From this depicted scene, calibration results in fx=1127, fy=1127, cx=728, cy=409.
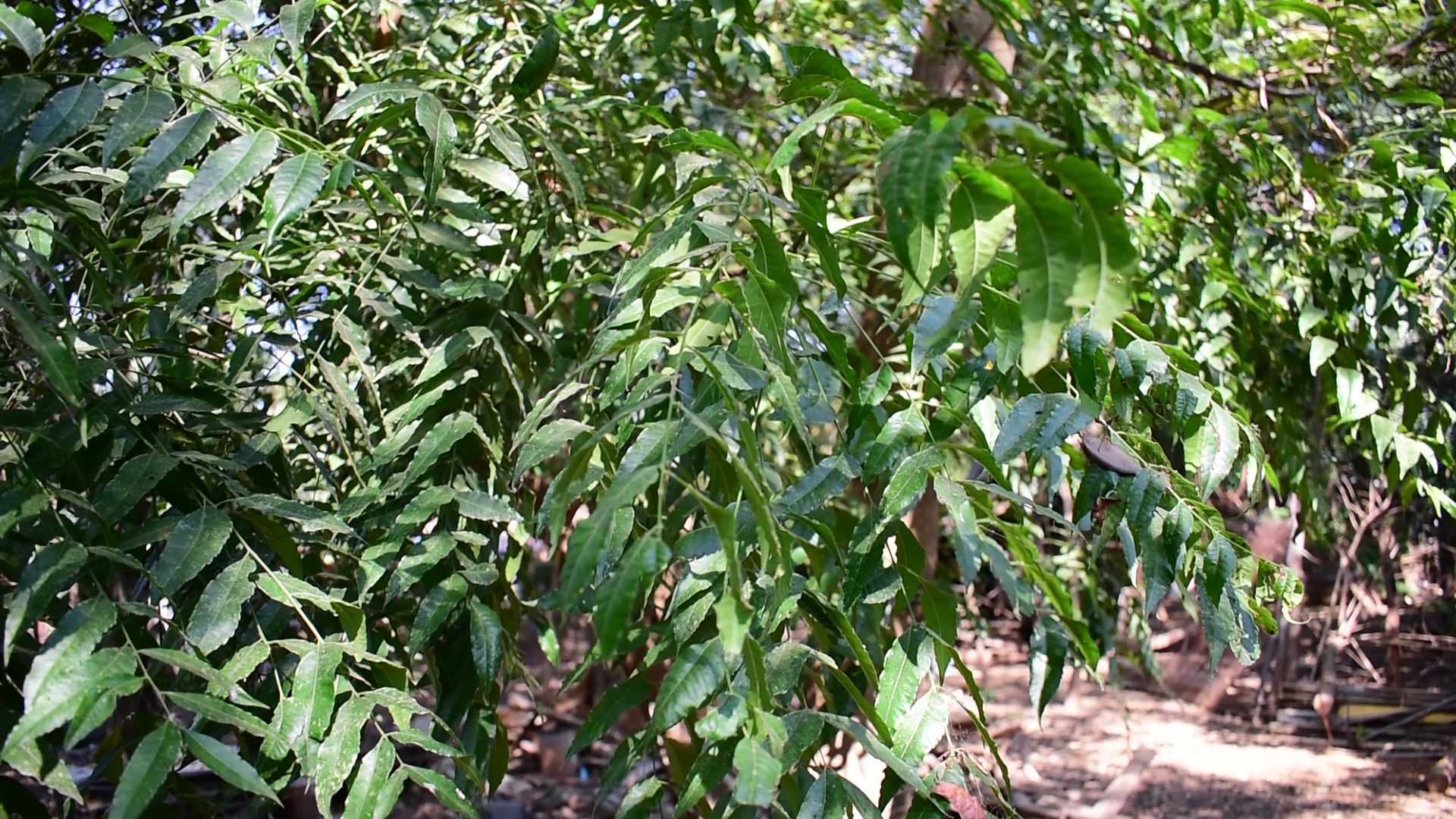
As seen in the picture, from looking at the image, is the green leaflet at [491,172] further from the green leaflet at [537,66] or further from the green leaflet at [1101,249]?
the green leaflet at [1101,249]

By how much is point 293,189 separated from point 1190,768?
4965 mm

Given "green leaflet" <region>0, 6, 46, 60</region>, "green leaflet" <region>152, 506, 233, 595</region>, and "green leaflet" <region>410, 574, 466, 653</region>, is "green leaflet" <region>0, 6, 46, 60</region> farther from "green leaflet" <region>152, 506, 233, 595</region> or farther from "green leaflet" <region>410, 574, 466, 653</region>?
"green leaflet" <region>410, 574, 466, 653</region>

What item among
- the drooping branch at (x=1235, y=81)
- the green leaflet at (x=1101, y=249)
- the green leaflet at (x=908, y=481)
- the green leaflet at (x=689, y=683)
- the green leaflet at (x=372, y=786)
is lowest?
the green leaflet at (x=372, y=786)

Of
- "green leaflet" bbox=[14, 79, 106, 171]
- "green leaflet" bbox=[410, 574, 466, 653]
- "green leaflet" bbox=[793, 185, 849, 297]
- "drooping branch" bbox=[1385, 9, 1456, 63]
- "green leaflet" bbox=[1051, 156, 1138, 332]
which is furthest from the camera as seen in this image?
"drooping branch" bbox=[1385, 9, 1456, 63]

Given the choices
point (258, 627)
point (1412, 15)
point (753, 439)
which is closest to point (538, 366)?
point (258, 627)

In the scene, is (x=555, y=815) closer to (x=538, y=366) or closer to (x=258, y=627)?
(x=538, y=366)

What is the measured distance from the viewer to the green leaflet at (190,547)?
0.90m

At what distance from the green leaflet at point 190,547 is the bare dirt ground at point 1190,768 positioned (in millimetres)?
3081

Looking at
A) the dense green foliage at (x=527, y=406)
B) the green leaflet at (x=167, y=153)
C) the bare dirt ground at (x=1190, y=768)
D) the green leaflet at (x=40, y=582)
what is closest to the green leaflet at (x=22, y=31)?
the dense green foliage at (x=527, y=406)

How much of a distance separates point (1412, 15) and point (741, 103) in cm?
163

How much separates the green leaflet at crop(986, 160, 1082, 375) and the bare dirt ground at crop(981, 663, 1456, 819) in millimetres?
3221

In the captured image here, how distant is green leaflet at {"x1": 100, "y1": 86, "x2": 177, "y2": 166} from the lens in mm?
858

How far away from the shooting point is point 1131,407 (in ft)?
3.74

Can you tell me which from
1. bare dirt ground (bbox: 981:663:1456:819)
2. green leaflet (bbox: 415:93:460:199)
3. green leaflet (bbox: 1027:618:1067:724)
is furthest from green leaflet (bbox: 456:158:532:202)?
bare dirt ground (bbox: 981:663:1456:819)
